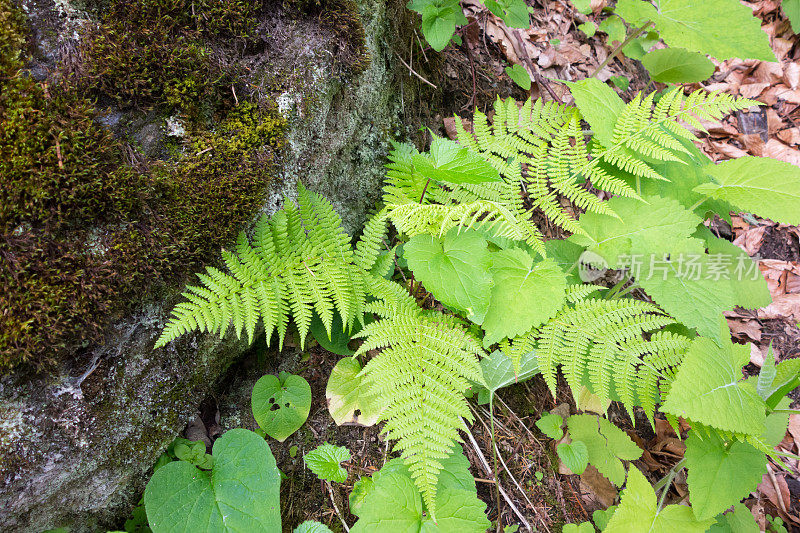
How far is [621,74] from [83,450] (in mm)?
5708

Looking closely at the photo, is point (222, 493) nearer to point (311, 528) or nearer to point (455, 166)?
point (311, 528)

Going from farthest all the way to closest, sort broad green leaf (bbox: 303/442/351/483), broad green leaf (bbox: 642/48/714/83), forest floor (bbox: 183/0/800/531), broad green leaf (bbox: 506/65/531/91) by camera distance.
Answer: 1. broad green leaf (bbox: 506/65/531/91)
2. broad green leaf (bbox: 642/48/714/83)
3. forest floor (bbox: 183/0/800/531)
4. broad green leaf (bbox: 303/442/351/483)

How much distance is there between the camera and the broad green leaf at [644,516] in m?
2.24

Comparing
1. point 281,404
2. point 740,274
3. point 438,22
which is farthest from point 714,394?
point 438,22

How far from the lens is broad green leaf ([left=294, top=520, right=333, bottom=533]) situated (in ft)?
6.81

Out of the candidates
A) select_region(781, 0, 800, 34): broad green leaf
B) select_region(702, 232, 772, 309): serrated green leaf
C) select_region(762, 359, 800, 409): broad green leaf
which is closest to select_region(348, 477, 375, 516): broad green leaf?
select_region(762, 359, 800, 409): broad green leaf

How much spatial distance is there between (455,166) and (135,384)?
6.29 feet

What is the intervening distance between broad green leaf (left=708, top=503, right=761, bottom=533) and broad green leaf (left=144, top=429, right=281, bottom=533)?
268 centimetres

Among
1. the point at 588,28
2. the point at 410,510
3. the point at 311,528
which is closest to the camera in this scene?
the point at 410,510

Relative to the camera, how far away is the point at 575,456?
2.55m

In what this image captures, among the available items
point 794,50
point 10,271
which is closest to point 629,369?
point 10,271

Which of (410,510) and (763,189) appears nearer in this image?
(410,510)

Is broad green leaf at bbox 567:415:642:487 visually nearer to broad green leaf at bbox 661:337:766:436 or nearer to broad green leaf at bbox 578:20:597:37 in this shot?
broad green leaf at bbox 661:337:766:436

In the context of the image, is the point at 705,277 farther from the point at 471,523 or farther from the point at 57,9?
the point at 57,9
